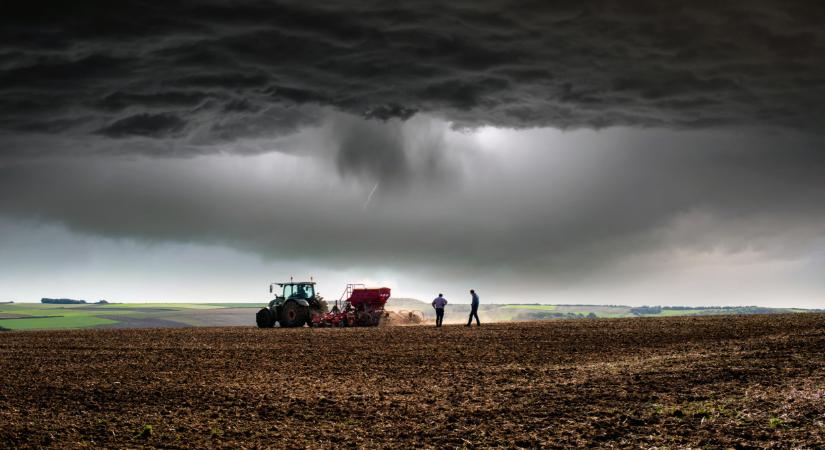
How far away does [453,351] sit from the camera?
2905cm

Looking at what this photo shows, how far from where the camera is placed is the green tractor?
4928 centimetres

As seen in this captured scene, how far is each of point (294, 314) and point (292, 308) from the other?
1.44 feet

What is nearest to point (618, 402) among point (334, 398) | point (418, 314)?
point (334, 398)

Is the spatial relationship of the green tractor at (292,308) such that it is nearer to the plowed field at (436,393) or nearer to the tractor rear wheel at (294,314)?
the tractor rear wheel at (294,314)

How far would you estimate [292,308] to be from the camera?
4941cm

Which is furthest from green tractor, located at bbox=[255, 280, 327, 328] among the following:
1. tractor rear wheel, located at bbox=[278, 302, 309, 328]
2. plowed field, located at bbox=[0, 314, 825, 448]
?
plowed field, located at bbox=[0, 314, 825, 448]

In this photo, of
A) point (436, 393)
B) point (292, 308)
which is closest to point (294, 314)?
point (292, 308)

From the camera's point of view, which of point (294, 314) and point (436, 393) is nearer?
point (436, 393)

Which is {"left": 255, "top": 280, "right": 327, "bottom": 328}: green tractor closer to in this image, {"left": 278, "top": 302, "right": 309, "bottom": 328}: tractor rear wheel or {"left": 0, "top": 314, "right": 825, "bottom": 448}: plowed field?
{"left": 278, "top": 302, "right": 309, "bottom": 328}: tractor rear wheel

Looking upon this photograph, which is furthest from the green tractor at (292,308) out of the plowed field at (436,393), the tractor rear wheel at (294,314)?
the plowed field at (436,393)

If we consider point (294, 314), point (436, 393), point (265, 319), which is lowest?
point (436, 393)

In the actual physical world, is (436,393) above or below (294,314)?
below

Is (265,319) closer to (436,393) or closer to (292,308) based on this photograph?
(292,308)

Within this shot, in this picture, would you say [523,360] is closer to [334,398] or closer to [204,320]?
[334,398]
